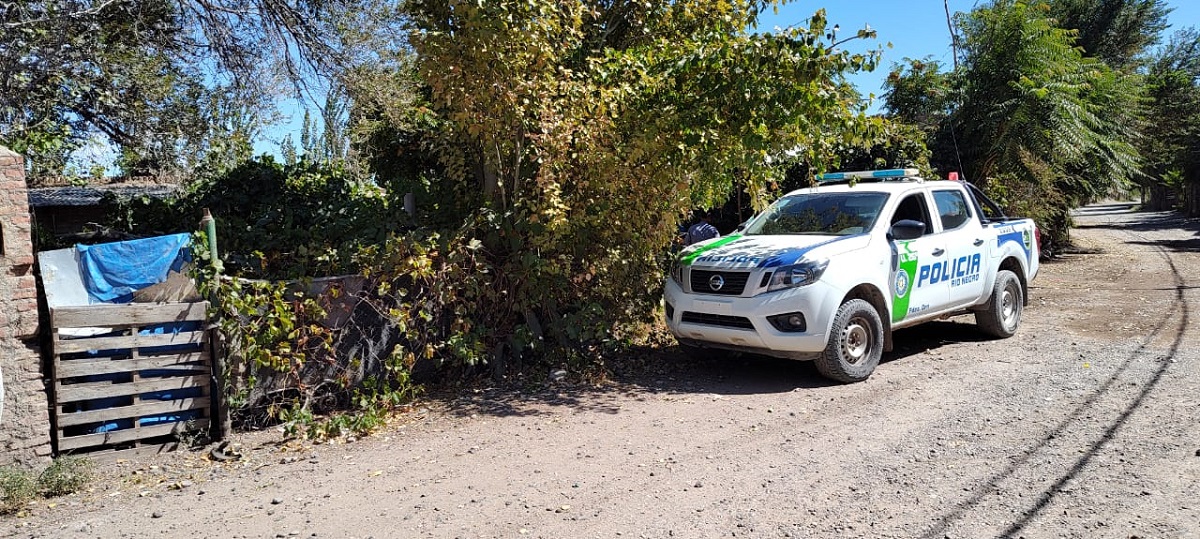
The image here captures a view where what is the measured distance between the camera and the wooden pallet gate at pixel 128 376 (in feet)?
17.3

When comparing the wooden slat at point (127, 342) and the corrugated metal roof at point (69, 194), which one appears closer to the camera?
the wooden slat at point (127, 342)

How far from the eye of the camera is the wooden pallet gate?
5258 millimetres

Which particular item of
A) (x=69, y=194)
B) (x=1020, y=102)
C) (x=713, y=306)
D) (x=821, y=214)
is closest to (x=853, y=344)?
(x=713, y=306)

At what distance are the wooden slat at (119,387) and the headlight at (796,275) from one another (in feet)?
15.2

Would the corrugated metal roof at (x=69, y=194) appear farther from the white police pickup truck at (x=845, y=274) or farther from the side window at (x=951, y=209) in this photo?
the side window at (x=951, y=209)

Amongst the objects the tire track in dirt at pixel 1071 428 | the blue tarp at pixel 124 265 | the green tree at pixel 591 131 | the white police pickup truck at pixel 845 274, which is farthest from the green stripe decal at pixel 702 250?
the blue tarp at pixel 124 265

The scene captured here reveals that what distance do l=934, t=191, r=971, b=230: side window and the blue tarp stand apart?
300 inches

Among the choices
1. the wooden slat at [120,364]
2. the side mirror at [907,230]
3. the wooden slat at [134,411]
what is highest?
the side mirror at [907,230]

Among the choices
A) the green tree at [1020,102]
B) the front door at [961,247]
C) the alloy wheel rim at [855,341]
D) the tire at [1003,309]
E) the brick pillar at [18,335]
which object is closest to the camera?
the brick pillar at [18,335]

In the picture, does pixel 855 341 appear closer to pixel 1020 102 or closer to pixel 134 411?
pixel 134 411

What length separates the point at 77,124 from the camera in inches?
488

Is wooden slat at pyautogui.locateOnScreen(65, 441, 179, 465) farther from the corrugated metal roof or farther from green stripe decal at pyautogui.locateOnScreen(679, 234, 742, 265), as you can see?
the corrugated metal roof

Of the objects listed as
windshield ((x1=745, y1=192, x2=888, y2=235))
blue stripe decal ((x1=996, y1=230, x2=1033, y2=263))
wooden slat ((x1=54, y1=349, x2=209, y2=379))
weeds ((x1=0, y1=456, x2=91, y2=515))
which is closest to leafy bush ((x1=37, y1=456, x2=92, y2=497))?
weeds ((x1=0, y1=456, x2=91, y2=515))

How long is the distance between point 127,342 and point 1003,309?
28.7ft
